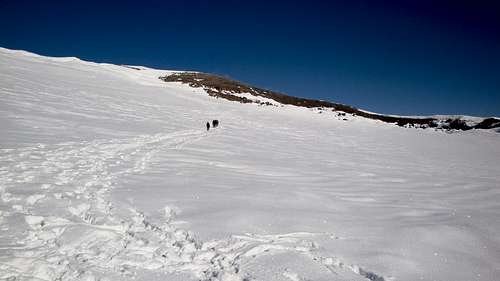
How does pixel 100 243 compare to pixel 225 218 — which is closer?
pixel 100 243

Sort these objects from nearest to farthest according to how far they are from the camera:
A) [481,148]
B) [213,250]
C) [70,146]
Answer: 1. [213,250]
2. [70,146]
3. [481,148]

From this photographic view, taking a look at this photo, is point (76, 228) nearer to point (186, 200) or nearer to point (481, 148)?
point (186, 200)

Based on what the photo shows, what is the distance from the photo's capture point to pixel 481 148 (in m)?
24.4

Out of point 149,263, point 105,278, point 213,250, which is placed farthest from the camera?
point 213,250

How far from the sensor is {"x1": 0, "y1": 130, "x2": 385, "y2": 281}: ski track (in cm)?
383

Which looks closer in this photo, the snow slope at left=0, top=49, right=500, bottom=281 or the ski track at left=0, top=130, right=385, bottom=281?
the ski track at left=0, top=130, right=385, bottom=281

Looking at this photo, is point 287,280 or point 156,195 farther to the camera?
point 156,195

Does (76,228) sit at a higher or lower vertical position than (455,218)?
lower

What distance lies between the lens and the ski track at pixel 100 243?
383cm

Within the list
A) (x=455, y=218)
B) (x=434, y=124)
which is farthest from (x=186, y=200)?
(x=434, y=124)

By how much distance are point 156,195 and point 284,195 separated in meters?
2.50

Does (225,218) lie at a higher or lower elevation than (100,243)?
higher

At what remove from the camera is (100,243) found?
4461mm

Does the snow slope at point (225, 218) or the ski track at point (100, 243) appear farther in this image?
the snow slope at point (225, 218)
